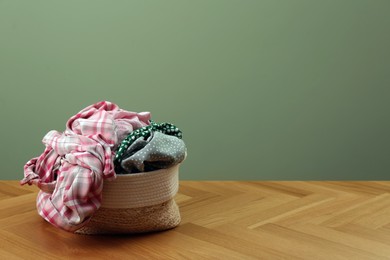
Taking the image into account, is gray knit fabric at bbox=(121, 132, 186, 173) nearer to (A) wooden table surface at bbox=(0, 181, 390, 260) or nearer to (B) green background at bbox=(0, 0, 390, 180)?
(A) wooden table surface at bbox=(0, 181, 390, 260)

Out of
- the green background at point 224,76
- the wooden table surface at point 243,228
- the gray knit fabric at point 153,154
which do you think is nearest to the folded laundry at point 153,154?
the gray knit fabric at point 153,154

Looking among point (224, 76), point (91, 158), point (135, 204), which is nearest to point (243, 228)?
point (135, 204)

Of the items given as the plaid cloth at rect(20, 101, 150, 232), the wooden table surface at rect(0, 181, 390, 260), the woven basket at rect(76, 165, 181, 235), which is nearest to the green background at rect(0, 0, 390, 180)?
the wooden table surface at rect(0, 181, 390, 260)

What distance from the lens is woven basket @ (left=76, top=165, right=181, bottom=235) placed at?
4.87ft

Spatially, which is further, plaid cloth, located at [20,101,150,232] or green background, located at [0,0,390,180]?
green background, located at [0,0,390,180]

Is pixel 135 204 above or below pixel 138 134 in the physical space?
below

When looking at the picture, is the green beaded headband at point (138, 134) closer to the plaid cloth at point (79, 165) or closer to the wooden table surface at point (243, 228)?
the plaid cloth at point (79, 165)

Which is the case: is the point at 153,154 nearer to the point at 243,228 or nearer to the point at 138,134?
the point at 138,134

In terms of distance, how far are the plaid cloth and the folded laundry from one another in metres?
0.05

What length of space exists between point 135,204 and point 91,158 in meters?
0.15

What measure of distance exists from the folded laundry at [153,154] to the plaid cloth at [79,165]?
5 centimetres

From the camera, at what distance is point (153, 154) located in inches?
58.1

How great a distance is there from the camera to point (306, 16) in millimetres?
2184

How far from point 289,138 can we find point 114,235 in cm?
93
